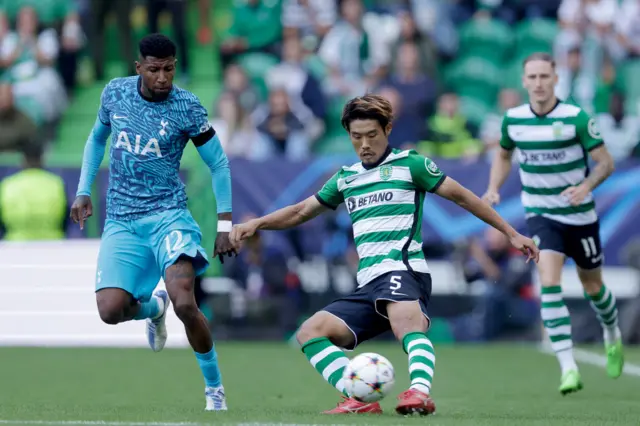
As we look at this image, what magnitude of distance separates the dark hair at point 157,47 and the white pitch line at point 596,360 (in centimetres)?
584

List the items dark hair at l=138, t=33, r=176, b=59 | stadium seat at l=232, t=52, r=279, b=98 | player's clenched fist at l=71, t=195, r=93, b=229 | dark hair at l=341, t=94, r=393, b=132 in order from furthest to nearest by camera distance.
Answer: stadium seat at l=232, t=52, r=279, b=98
player's clenched fist at l=71, t=195, r=93, b=229
dark hair at l=138, t=33, r=176, b=59
dark hair at l=341, t=94, r=393, b=132

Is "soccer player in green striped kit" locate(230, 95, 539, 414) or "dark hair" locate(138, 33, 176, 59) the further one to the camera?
"dark hair" locate(138, 33, 176, 59)

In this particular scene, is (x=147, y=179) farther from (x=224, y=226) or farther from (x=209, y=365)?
(x=209, y=365)

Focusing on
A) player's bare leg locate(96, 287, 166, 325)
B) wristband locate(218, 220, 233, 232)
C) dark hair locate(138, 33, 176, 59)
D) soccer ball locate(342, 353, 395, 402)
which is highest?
dark hair locate(138, 33, 176, 59)

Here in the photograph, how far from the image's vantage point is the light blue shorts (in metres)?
8.64

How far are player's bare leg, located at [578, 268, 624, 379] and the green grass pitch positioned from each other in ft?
0.63

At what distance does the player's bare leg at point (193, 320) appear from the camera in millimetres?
8359

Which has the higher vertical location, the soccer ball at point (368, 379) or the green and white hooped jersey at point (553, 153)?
the green and white hooped jersey at point (553, 153)

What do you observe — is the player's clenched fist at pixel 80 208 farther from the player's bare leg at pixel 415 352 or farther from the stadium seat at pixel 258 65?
the stadium seat at pixel 258 65

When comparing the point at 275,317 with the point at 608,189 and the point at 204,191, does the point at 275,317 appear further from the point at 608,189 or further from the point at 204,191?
the point at 608,189

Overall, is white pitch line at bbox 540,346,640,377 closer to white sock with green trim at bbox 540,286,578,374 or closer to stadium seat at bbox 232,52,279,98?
white sock with green trim at bbox 540,286,578,374

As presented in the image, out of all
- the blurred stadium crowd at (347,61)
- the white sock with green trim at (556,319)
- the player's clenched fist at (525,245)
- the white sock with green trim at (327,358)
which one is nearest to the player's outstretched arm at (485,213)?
the player's clenched fist at (525,245)

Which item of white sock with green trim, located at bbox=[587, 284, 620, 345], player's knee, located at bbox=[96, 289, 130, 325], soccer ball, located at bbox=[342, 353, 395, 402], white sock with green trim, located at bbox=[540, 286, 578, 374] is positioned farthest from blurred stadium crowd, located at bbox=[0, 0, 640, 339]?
soccer ball, located at bbox=[342, 353, 395, 402]

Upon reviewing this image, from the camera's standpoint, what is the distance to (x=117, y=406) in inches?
356
